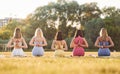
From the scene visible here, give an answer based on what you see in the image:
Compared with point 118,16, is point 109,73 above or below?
below

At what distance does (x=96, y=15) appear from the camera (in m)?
81.3

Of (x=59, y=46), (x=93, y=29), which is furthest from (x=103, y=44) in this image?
(x=93, y=29)

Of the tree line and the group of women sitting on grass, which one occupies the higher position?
the tree line

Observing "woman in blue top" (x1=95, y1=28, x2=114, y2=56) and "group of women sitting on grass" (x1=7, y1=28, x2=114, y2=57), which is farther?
"group of women sitting on grass" (x1=7, y1=28, x2=114, y2=57)

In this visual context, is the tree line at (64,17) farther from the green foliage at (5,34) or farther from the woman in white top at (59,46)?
the woman in white top at (59,46)

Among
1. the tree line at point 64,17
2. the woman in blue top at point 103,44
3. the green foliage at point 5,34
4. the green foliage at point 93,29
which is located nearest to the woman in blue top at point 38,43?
the woman in blue top at point 103,44

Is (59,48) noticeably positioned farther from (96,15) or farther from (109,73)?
(96,15)

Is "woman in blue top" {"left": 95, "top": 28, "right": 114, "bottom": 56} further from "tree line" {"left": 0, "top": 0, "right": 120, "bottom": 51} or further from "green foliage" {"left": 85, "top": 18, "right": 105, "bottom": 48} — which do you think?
"tree line" {"left": 0, "top": 0, "right": 120, "bottom": 51}

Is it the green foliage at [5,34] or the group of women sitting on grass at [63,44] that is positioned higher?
the green foliage at [5,34]

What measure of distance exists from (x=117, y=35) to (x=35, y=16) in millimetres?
19931

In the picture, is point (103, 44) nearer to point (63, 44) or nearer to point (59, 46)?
point (63, 44)

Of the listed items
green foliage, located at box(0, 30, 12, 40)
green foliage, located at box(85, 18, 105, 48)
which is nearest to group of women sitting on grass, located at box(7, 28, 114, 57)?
green foliage, located at box(85, 18, 105, 48)

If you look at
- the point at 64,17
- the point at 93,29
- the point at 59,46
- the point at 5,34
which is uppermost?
the point at 64,17

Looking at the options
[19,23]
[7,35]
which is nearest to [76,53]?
[7,35]
